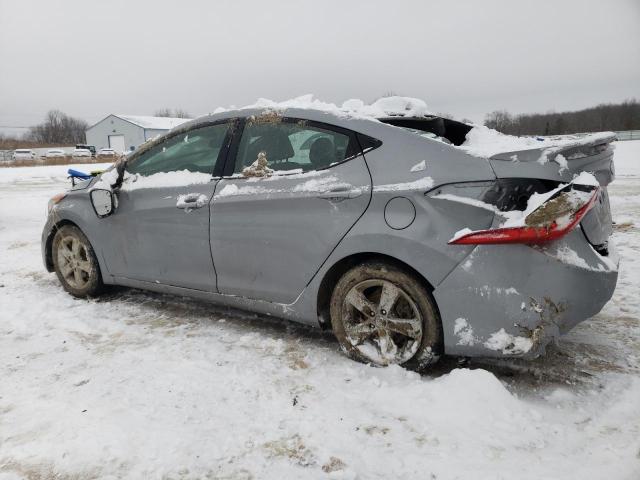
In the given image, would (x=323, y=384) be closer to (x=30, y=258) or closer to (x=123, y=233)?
(x=123, y=233)

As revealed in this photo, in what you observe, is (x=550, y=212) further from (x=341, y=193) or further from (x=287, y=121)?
(x=287, y=121)

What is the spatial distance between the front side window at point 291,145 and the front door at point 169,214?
0.22 metres

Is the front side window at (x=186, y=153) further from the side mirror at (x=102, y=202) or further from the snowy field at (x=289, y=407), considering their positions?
the snowy field at (x=289, y=407)

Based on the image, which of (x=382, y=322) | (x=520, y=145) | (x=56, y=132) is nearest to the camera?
(x=520, y=145)

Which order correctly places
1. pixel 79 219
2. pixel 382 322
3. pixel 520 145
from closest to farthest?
pixel 520 145 < pixel 382 322 < pixel 79 219

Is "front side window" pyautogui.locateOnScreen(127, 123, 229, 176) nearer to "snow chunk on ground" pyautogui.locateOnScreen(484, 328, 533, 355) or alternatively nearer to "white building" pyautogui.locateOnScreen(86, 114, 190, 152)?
"snow chunk on ground" pyautogui.locateOnScreen(484, 328, 533, 355)

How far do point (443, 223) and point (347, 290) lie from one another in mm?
736

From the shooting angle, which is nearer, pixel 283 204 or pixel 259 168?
pixel 283 204

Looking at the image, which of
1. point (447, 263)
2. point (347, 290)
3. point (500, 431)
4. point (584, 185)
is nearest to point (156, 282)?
Answer: point (347, 290)

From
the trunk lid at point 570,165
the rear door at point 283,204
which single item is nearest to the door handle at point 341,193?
the rear door at point 283,204

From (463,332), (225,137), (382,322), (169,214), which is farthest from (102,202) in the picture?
(463,332)

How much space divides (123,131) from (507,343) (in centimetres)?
7192

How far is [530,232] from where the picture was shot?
2387 millimetres

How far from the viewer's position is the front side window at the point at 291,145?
9.93 feet
